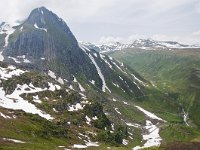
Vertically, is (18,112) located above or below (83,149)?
above

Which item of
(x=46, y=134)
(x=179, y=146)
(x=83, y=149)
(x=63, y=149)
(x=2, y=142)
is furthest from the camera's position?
(x=46, y=134)

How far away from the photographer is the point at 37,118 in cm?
19762

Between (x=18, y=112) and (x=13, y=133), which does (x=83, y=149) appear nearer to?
(x=13, y=133)

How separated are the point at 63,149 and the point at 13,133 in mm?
21107

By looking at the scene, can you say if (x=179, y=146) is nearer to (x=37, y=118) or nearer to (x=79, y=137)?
(x=79, y=137)

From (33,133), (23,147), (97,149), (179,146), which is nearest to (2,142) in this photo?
(23,147)

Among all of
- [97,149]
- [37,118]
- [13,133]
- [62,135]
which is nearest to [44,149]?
[13,133]

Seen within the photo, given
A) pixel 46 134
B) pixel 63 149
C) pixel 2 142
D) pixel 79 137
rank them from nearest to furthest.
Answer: pixel 2 142 < pixel 63 149 < pixel 46 134 < pixel 79 137

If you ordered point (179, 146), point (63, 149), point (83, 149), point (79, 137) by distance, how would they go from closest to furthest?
point (179, 146)
point (63, 149)
point (83, 149)
point (79, 137)

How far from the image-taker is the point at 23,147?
136 m

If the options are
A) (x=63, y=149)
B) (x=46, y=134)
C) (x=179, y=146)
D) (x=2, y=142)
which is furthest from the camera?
(x=46, y=134)

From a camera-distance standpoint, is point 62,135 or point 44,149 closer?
point 44,149

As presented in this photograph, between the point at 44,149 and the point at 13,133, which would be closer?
the point at 44,149

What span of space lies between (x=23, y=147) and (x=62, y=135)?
50896mm
